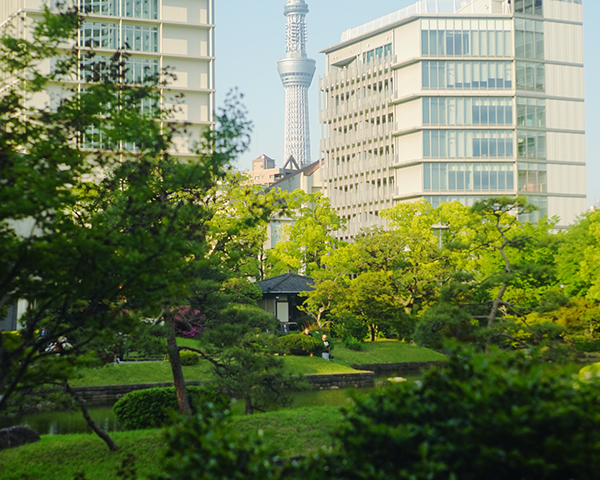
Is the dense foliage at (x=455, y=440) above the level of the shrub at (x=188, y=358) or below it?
above

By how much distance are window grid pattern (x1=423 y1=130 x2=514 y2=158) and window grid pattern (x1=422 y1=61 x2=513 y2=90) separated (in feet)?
15.0

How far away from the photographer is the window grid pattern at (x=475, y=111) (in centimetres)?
6950

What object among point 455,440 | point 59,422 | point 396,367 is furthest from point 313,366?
point 455,440

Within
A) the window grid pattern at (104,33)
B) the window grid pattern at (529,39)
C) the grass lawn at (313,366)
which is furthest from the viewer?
the window grid pattern at (529,39)

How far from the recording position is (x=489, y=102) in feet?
228

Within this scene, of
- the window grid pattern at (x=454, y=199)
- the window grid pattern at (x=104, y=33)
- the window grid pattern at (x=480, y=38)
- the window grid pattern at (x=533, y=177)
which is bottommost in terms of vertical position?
the window grid pattern at (x=454, y=199)

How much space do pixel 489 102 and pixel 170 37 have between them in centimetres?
3283

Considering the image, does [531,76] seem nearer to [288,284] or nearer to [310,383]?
[288,284]

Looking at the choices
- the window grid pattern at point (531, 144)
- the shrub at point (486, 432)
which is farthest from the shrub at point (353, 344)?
the window grid pattern at point (531, 144)

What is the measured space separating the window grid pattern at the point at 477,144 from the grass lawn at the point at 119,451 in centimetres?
5854

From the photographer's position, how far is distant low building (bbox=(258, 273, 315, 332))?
44375 millimetres

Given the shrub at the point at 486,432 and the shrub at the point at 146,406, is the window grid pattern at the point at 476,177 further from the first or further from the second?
the shrub at the point at 486,432

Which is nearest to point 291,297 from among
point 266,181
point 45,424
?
point 45,424

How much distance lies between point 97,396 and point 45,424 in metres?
5.01
